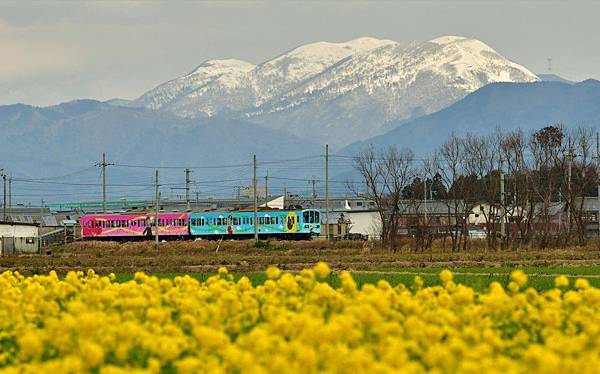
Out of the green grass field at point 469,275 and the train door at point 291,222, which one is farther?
the train door at point 291,222

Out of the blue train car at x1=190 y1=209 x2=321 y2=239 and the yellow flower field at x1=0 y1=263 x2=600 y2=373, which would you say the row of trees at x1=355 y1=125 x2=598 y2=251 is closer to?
the blue train car at x1=190 y1=209 x2=321 y2=239

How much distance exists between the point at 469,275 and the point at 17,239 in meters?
43.5

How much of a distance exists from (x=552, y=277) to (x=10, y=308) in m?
19.3

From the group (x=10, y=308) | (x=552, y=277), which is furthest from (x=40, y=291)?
(x=552, y=277)

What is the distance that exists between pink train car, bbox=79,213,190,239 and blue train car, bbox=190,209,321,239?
2178 mm

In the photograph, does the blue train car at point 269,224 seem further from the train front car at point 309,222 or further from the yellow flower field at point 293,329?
the yellow flower field at point 293,329

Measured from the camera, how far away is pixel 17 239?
6888 centimetres

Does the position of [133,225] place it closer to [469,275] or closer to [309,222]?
[309,222]

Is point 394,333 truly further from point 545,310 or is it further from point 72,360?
point 72,360

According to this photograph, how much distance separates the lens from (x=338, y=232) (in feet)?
284

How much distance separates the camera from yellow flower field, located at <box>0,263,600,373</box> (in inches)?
410

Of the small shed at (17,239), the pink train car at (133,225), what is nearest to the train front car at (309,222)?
the pink train car at (133,225)

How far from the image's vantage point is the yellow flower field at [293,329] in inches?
410

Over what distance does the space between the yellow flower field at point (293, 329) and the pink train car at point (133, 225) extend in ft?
205
